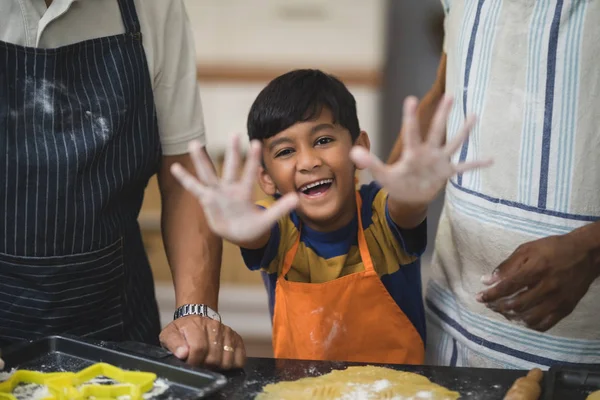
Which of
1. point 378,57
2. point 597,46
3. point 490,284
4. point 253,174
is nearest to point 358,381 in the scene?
point 490,284

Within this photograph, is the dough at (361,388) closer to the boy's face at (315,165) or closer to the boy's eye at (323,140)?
the boy's face at (315,165)

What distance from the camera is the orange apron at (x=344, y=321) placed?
141 centimetres

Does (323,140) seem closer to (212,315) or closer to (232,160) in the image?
(212,315)

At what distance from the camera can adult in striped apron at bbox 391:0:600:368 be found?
3.92ft

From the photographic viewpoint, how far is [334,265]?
145cm

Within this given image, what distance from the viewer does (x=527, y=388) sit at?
1.06 meters

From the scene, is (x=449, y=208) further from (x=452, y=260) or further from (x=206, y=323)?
(x=206, y=323)

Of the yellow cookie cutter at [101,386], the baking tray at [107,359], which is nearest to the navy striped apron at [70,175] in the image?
the baking tray at [107,359]

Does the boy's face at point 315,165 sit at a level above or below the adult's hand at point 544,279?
above

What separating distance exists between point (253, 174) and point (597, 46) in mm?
597

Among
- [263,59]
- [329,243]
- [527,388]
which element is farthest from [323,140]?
[263,59]

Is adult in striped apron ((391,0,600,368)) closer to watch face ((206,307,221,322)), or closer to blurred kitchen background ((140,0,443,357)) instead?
watch face ((206,307,221,322))

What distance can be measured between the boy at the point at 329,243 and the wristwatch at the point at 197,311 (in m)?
0.12

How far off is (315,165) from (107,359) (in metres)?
0.44
